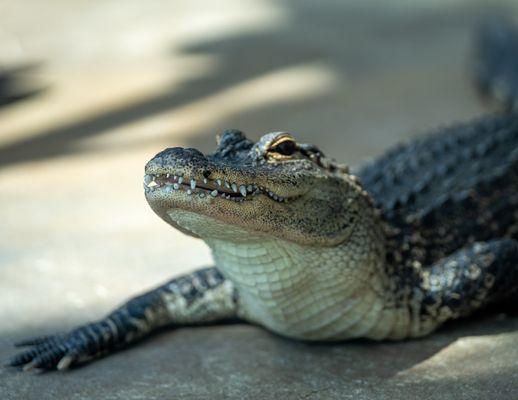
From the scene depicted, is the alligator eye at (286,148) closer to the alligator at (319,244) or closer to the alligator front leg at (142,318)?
the alligator at (319,244)

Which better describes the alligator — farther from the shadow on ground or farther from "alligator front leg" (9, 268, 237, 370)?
the shadow on ground

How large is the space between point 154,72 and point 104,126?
1656 mm

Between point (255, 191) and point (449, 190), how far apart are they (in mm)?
1420

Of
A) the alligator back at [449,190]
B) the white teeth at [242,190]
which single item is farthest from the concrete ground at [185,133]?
the white teeth at [242,190]

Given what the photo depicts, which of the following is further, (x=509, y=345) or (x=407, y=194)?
(x=407, y=194)

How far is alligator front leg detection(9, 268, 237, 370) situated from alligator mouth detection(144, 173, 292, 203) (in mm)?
932

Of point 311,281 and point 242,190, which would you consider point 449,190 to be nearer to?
point 311,281

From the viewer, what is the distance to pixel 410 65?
8930 millimetres

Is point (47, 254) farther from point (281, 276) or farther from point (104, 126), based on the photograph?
point (104, 126)

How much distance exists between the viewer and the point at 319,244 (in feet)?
11.6

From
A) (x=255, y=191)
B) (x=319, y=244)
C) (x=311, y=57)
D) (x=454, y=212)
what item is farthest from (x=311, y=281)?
(x=311, y=57)

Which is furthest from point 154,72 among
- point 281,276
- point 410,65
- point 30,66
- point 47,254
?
point 281,276

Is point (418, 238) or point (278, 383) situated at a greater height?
point (418, 238)

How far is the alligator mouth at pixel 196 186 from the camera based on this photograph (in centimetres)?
310
